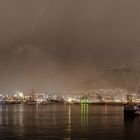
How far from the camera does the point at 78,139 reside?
57594 millimetres

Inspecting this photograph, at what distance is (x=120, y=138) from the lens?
59625mm

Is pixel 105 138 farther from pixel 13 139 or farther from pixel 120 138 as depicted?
pixel 13 139

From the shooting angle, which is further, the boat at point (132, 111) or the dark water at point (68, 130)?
the boat at point (132, 111)

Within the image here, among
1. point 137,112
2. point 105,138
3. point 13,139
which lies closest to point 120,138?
point 105,138

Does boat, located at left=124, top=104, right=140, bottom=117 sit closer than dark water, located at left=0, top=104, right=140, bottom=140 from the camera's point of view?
No

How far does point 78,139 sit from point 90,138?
2.05 meters

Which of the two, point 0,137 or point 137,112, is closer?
point 0,137

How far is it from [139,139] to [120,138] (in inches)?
107

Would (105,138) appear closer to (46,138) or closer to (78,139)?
(78,139)

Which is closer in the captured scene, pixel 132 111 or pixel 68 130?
pixel 68 130

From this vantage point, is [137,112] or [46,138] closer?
[46,138]

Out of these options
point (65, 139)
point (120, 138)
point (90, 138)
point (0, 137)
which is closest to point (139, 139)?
point (120, 138)

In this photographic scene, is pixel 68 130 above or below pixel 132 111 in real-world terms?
above

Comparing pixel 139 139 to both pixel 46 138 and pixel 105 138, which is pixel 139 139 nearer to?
pixel 105 138
